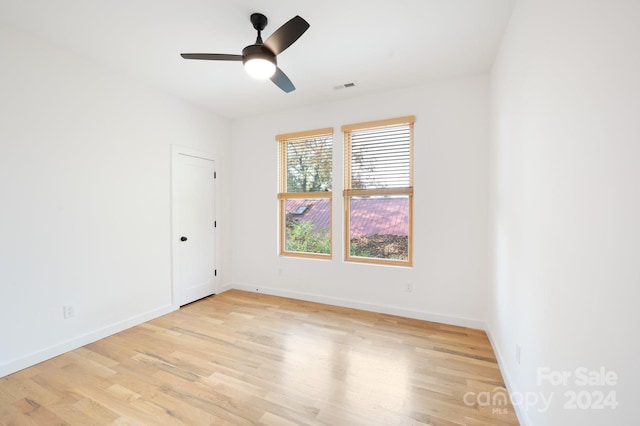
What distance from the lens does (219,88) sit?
3.29m

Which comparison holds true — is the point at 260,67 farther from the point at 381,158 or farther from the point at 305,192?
the point at 305,192

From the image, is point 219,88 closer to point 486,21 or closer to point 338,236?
point 338,236

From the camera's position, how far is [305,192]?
13.0 ft

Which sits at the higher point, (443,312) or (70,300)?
(70,300)

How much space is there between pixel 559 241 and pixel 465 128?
2178 mm

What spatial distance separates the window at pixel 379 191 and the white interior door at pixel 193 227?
2194mm

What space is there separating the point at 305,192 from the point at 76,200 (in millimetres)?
2635

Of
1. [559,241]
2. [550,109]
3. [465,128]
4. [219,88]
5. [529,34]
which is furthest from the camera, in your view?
[219,88]

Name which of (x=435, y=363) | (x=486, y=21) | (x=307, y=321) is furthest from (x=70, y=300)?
(x=486, y=21)

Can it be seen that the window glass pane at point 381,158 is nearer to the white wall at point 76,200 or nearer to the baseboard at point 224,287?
the white wall at point 76,200

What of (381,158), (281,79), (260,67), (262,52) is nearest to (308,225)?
(381,158)

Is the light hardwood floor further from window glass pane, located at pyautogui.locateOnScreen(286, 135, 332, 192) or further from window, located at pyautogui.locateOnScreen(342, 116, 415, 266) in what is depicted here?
window glass pane, located at pyautogui.locateOnScreen(286, 135, 332, 192)

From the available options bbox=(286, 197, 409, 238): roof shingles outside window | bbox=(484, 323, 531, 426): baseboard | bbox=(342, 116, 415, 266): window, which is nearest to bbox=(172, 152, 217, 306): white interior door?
bbox=(286, 197, 409, 238): roof shingles outside window

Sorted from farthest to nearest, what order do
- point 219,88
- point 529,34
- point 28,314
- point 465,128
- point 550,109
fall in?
point 219,88 → point 465,128 → point 28,314 → point 529,34 → point 550,109
